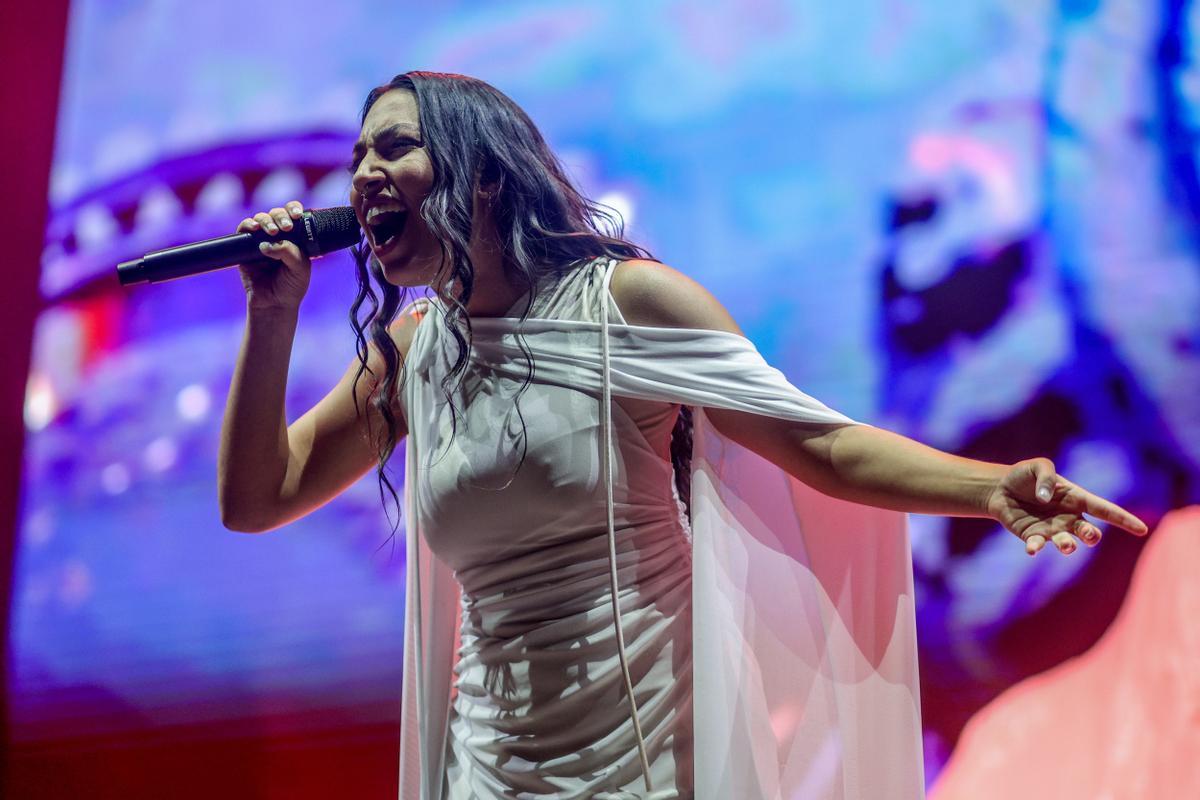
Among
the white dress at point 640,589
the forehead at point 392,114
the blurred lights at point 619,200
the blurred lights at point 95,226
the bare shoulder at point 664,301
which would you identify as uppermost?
the blurred lights at point 95,226

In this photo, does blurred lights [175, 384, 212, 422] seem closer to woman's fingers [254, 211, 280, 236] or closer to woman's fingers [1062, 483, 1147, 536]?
woman's fingers [254, 211, 280, 236]

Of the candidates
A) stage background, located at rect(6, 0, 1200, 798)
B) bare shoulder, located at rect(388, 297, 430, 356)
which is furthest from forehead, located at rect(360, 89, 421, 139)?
stage background, located at rect(6, 0, 1200, 798)

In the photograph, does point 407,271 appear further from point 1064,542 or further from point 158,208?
point 158,208

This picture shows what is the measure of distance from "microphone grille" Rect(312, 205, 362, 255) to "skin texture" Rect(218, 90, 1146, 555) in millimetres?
31

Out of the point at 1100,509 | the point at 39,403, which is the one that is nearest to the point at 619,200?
the point at 1100,509

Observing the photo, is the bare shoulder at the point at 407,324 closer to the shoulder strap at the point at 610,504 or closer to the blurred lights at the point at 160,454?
the shoulder strap at the point at 610,504

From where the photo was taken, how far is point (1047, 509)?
935 mm

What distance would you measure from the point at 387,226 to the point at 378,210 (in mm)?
21

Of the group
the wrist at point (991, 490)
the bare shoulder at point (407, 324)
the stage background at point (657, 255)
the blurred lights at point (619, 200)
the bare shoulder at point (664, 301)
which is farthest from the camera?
the blurred lights at point (619, 200)

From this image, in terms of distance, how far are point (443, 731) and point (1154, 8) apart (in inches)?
64.7

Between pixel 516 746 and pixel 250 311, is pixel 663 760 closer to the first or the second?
pixel 516 746

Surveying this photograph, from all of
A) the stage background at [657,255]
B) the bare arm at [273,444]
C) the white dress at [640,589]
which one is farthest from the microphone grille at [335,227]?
the stage background at [657,255]

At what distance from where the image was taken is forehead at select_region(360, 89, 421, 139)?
1.30 meters

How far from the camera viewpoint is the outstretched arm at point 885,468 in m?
0.91
